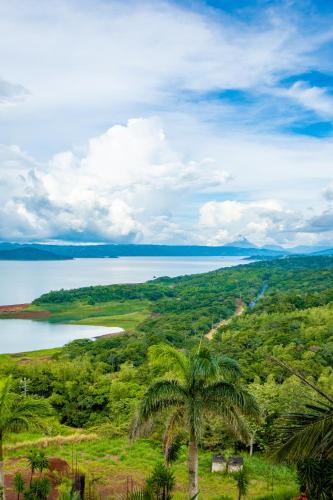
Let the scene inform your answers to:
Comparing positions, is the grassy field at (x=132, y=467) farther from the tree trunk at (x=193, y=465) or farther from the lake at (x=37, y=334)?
the lake at (x=37, y=334)

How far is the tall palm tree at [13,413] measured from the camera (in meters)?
10.3

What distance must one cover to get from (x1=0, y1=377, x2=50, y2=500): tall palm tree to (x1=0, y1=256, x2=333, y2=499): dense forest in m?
2.40

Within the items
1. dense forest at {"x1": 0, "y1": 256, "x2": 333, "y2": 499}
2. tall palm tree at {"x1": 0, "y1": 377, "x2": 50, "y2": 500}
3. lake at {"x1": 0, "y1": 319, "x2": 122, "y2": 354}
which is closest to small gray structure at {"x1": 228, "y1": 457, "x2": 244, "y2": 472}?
dense forest at {"x1": 0, "y1": 256, "x2": 333, "y2": 499}

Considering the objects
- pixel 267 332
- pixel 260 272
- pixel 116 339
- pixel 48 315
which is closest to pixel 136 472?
pixel 267 332

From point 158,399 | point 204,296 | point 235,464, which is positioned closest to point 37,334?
point 204,296

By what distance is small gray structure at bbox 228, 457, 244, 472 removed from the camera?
1547 centimetres

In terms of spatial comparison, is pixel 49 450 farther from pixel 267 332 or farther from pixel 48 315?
pixel 48 315

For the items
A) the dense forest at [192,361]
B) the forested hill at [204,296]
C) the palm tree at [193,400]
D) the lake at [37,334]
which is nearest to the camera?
the palm tree at [193,400]

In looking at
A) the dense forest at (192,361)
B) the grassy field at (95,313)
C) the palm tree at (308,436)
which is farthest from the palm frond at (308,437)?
the grassy field at (95,313)

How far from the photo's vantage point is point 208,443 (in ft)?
60.0

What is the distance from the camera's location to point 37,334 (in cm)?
7425

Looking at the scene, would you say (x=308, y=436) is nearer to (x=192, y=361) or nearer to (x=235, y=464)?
(x=192, y=361)

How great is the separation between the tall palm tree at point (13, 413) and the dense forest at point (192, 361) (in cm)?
240

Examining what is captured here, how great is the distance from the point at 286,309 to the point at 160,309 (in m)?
38.2
